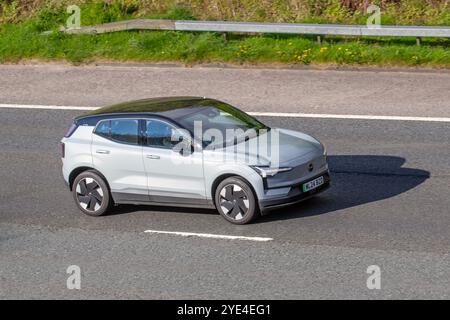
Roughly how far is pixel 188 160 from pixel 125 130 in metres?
1.20

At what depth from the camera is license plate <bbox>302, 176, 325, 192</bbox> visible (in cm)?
1454

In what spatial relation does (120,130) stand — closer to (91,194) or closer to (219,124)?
(91,194)

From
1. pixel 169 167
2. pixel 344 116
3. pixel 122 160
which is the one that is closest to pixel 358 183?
pixel 169 167

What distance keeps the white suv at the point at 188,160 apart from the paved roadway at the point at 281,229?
1.13 feet

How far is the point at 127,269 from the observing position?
1308cm

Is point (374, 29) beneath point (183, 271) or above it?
above

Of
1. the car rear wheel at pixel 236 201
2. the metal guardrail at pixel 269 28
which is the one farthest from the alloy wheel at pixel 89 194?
the metal guardrail at pixel 269 28

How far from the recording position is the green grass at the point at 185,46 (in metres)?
22.3

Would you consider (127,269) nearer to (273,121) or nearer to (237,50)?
(273,121)

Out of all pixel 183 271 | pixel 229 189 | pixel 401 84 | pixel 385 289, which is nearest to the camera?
pixel 385 289

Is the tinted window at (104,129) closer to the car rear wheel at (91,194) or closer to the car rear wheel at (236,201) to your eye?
the car rear wheel at (91,194)

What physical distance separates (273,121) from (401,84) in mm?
3011

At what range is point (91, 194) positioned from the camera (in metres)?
15.5

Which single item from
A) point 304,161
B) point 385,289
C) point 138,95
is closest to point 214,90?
point 138,95
